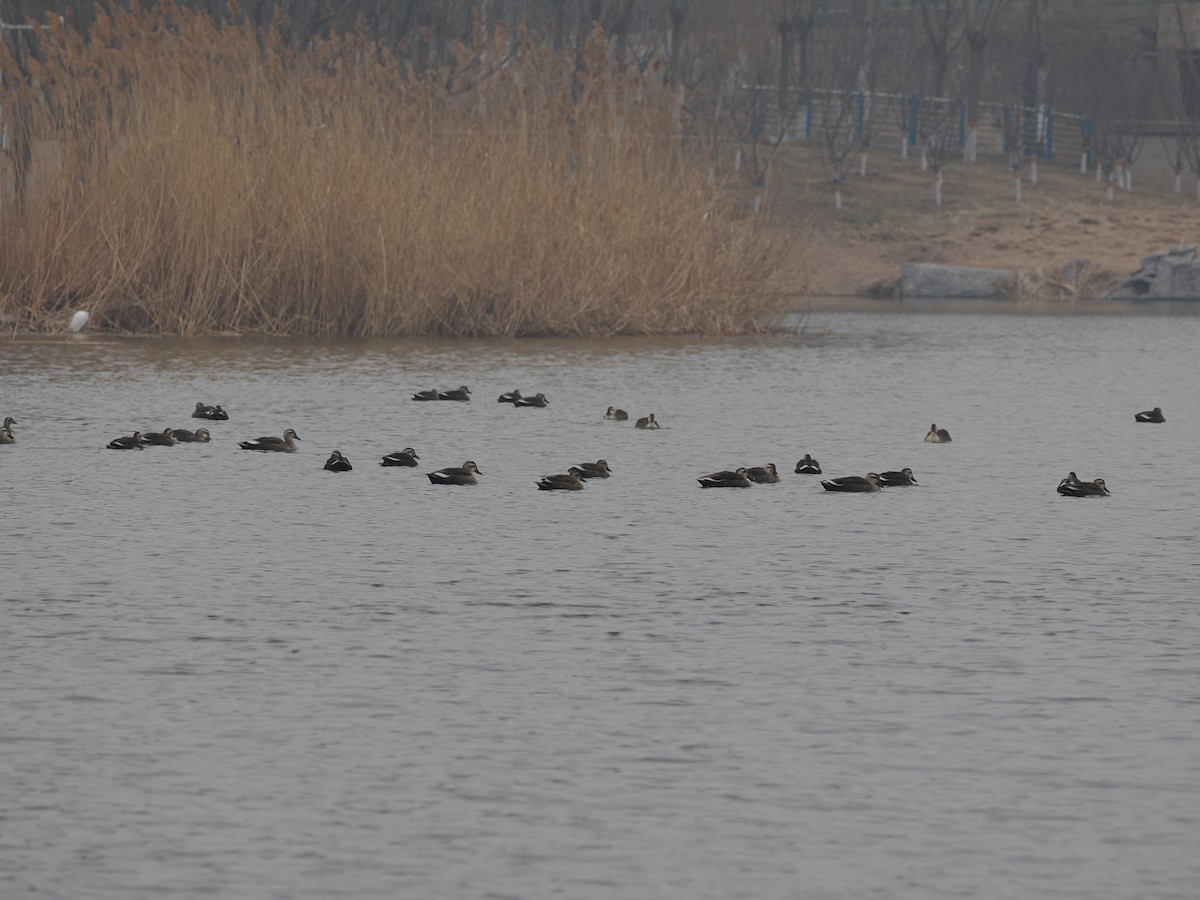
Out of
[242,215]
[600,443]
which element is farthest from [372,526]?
[242,215]

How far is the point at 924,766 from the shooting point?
23.8 feet

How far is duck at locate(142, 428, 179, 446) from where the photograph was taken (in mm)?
16891

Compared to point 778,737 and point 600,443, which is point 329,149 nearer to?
point 600,443

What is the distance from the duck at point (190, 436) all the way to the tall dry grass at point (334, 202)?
1003 centimetres

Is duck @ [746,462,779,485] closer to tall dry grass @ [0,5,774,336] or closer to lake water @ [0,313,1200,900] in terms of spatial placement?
lake water @ [0,313,1200,900]

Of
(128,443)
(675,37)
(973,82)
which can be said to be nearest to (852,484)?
(128,443)

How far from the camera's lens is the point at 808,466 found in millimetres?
15578

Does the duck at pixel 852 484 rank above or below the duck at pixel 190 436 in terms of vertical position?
above

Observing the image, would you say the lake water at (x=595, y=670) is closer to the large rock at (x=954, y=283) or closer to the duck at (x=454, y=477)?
the duck at (x=454, y=477)

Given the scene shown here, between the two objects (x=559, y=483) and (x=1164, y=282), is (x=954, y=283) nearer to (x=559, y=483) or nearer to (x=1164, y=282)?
(x=1164, y=282)

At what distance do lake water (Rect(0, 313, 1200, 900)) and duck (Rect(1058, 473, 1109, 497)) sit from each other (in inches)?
6.3

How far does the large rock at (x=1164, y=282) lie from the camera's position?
5278 cm

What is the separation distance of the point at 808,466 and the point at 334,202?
1294 cm

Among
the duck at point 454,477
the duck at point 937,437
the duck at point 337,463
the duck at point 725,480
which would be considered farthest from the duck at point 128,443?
the duck at point 937,437
